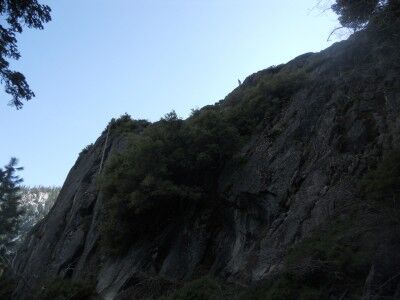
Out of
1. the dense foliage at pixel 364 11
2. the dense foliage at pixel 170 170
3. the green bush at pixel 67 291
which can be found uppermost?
the dense foliage at pixel 364 11

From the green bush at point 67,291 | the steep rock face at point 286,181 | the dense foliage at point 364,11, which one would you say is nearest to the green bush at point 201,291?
the steep rock face at point 286,181

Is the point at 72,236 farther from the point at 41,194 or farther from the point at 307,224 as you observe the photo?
the point at 41,194

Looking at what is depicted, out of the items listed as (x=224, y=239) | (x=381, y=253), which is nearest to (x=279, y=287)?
(x=381, y=253)

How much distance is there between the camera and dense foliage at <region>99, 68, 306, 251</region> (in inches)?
477

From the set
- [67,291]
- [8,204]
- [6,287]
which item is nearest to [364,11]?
[67,291]

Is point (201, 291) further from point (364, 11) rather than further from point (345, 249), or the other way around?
point (364, 11)

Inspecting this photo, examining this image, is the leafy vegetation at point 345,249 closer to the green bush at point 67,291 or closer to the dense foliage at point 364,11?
the dense foliage at point 364,11

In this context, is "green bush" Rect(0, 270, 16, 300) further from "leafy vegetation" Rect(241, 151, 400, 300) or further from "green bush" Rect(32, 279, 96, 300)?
"leafy vegetation" Rect(241, 151, 400, 300)

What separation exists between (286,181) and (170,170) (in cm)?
352

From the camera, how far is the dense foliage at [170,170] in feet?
39.8

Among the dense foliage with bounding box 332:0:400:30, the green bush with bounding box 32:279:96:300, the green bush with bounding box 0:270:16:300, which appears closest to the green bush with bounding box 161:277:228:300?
the green bush with bounding box 32:279:96:300

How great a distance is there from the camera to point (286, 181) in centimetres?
1068

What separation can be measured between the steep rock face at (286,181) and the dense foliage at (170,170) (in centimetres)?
37

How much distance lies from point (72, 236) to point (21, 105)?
8.14 meters
